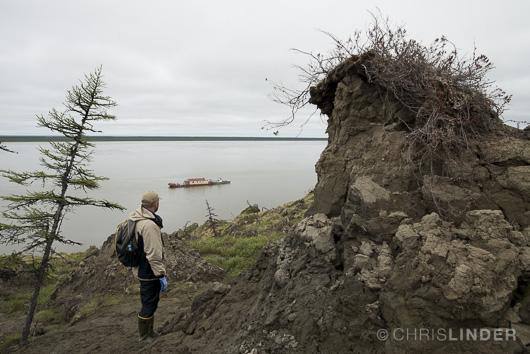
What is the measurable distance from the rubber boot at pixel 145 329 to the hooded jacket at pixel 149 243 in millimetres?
814

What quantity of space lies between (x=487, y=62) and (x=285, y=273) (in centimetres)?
431

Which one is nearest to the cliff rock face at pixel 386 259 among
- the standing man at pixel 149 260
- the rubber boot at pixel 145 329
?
the rubber boot at pixel 145 329

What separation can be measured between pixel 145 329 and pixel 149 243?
1.65 metres

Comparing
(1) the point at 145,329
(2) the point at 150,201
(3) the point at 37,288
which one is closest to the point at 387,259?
(2) the point at 150,201

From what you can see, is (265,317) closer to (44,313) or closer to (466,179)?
(466,179)

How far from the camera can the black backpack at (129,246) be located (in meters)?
4.84

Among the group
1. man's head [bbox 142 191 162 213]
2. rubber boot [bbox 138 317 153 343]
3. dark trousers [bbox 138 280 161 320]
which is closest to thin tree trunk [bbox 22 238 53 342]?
rubber boot [bbox 138 317 153 343]

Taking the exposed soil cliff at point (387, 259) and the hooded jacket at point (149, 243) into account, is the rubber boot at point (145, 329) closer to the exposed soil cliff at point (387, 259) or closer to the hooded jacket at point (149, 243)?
the exposed soil cliff at point (387, 259)

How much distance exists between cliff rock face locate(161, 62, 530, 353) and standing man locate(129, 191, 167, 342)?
498 millimetres

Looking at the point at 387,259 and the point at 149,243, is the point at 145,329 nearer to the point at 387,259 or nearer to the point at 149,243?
the point at 149,243

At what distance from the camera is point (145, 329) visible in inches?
204

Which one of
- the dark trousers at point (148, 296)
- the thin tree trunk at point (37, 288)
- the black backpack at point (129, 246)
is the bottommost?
the thin tree trunk at point (37, 288)

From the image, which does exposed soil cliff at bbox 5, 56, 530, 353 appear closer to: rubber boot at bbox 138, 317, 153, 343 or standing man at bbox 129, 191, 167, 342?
rubber boot at bbox 138, 317, 153, 343

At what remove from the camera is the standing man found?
4797 mm
